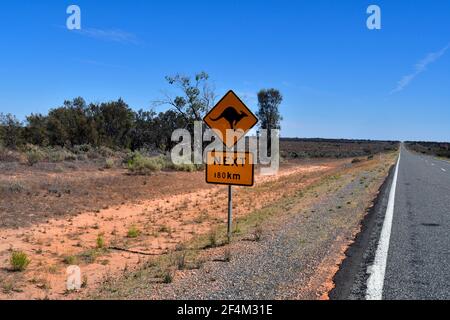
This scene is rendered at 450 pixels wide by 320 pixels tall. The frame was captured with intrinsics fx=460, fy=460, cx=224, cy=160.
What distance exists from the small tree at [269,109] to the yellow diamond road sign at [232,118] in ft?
165

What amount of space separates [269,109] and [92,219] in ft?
159

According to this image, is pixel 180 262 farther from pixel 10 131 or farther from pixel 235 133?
pixel 10 131

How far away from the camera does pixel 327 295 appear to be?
5.52 meters

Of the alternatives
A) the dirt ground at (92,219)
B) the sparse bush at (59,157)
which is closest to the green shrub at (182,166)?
the dirt ground at (92,219)

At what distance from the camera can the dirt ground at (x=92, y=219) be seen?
8.23 metres

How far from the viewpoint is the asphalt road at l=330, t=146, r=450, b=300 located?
18.6ft

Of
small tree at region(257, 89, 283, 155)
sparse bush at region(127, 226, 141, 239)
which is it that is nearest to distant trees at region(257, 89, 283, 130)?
small tree at region(257, 89, 283, 155)

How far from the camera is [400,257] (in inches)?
289

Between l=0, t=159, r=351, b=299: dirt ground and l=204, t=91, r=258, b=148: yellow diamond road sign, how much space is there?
2.87m

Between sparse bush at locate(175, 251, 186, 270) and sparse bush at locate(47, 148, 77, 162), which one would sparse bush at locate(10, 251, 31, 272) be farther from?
sparse bush at locate(47, 148, 77, 162)

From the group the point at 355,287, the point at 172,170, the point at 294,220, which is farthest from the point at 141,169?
the point at 355,287

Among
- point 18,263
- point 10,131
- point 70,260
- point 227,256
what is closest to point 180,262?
point 227,256
